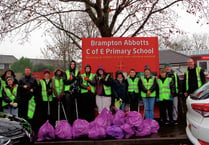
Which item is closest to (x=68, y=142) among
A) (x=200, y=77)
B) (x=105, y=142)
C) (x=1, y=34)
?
(x=105, y=142)

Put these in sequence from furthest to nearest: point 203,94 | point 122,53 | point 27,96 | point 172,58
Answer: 1. point 172,58
2. point 122,53
3. point 27,96
4. point 203,94

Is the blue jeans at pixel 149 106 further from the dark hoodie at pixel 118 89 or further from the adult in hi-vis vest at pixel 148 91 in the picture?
the dark hoodie at pixel 118 89

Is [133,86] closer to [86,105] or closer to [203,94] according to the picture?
[86,105]

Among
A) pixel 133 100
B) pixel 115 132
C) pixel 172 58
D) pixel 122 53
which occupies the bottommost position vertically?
pixel 115 132

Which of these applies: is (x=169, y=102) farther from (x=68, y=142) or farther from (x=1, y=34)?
(x=1, y=34)

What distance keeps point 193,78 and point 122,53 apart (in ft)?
7.74

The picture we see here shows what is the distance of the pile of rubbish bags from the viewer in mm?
5847

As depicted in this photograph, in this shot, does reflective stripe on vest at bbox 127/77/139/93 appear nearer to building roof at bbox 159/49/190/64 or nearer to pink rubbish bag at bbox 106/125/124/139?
pink rubbish bag at bbox 106/125/124/139

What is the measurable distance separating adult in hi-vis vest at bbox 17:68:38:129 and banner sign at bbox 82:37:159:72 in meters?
1.83

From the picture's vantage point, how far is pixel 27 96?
22.2 ft

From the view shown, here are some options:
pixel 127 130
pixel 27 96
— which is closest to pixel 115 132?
pixel 127 130

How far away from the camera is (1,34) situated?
8.57 meters

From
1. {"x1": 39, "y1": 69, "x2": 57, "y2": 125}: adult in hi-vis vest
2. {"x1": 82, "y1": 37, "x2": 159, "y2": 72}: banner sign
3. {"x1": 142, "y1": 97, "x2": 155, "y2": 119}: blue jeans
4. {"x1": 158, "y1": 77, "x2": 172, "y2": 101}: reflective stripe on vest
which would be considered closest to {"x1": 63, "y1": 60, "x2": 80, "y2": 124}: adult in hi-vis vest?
{"x1": 39, "y1": 69, "x2": 57, "y2": 125}: adult in hi-vis vest

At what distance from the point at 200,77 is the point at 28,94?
15.8ft
